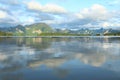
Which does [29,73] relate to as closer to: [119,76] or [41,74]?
[41,74]

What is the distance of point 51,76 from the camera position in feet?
64.5

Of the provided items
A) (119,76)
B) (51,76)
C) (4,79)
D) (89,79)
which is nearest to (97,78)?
(89,79)

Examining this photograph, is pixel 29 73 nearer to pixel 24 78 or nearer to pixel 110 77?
pixel 24 78

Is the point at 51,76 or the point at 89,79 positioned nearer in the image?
the point at 89,79

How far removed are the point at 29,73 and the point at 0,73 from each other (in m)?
2.59

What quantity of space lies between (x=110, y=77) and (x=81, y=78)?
2.47 meters

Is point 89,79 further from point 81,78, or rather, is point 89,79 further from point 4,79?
point 4,79

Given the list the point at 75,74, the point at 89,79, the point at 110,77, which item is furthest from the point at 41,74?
the point at 110,77

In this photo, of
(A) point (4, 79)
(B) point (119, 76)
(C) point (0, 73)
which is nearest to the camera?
(A) point (4, 79)

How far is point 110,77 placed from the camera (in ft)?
63.0

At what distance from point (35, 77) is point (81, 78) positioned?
380cm

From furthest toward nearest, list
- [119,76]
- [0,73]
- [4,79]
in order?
1. [0,73]
2. [119,76]
3. [4,79]

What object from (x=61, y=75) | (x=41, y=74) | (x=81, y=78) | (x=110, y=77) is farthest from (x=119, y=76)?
(x=41, y=74)

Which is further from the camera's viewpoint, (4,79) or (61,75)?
(61,75)
